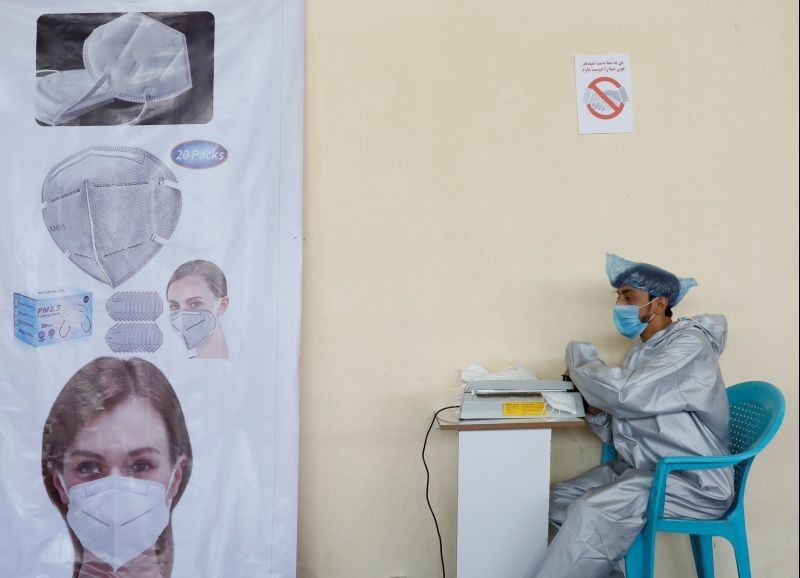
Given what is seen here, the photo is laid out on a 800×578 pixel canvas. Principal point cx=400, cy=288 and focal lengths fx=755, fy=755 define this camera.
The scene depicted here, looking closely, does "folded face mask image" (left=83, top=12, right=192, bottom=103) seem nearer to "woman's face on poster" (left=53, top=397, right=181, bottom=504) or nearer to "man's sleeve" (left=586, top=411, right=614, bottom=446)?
"woman's face on poster" (left=53, top=397, right=181, bottom=504)

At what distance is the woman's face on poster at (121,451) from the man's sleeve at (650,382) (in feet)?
4.50

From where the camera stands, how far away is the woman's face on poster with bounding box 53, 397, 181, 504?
8.09ft

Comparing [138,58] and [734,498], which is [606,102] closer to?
[734,498]

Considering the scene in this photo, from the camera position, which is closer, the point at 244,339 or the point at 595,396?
the point at 595,396

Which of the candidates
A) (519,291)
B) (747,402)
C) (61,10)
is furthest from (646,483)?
(61,10)

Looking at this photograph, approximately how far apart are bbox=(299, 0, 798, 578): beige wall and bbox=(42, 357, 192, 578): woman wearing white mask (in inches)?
18.1

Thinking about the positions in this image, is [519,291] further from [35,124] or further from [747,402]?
[35,124]

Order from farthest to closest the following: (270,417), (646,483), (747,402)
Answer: (270,417) → (747,402) → (646,483)

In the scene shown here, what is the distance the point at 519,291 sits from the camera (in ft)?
8.51

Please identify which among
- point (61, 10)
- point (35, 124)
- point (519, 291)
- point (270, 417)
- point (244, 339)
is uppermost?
point (61, 10)

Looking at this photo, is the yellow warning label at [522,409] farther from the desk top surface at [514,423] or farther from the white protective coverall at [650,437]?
the white protective coverall at [650,437]

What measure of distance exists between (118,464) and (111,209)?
84 centimetres

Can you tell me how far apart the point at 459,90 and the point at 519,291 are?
723mm

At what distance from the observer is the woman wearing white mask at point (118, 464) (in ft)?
8.04
